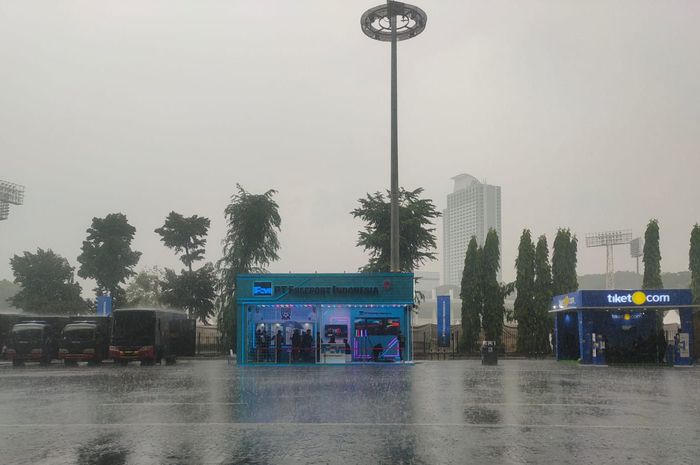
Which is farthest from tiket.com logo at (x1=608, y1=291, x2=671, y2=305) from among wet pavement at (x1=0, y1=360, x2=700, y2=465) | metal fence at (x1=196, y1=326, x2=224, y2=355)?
metal fence at (x1=196, y1=326, x2=224, y2=355)

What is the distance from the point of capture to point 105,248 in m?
58.2

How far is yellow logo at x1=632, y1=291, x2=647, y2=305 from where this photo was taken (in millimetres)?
33528

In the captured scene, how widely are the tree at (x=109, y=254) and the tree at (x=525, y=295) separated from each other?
106 ft

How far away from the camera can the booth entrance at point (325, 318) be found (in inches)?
1361

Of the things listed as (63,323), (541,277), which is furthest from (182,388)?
(541,277)

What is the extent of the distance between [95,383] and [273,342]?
1327cm

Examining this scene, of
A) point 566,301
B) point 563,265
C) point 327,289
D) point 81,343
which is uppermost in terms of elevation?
point 563,265

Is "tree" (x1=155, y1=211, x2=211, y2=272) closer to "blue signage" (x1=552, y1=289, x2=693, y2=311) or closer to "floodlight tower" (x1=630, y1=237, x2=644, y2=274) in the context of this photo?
"blue signage" (x1=552, y1=289, x2=693, y2=311)

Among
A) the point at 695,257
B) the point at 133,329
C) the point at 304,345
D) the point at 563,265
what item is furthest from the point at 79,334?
the point at 695,257

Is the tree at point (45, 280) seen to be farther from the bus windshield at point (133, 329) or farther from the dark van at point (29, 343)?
the bus windshield at point (133, 329)

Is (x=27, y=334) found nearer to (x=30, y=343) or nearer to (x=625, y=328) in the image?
(x=30, y=343)

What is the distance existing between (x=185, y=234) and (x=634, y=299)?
3394 cm

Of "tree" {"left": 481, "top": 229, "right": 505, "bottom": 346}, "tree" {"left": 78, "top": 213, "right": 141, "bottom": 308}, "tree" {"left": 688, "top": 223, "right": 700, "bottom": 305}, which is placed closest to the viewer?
"tree" {"left": 481, "top": 229, "right": 505, "bottom": 346}

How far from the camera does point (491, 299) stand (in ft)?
159
